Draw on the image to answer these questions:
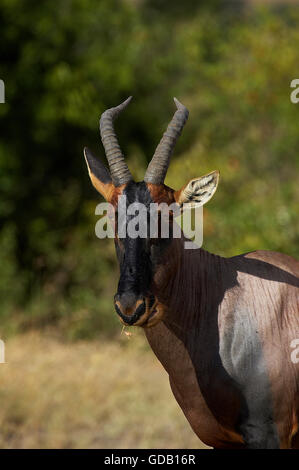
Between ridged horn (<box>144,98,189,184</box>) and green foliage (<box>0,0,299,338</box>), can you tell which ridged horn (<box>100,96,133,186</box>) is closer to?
ridged horn (<box>144,98,189,184</box>)

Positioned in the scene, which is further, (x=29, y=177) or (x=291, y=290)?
(x=29, y=177)

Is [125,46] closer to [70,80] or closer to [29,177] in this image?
[70,80]

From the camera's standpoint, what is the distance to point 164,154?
555cm

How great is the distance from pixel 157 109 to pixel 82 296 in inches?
333

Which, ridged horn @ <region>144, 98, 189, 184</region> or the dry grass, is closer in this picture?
ridged horn @ <region>144, 98, 189, 184</region>

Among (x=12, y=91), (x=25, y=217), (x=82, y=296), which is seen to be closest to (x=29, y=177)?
(x=25, y=217)

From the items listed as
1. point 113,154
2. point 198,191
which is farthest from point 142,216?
point 113,154

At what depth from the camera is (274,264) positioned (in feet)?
19.7

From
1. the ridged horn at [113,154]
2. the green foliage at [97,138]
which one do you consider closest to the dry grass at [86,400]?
the green foliage at [97,138]

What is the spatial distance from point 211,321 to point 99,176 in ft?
4.62

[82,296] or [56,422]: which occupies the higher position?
[82,296]

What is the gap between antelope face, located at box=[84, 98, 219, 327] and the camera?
5.10 metres

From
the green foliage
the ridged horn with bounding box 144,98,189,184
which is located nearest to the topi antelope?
the ridged horn with bounding box 144,98,189,184

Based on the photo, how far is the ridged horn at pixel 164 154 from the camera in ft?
18.1
